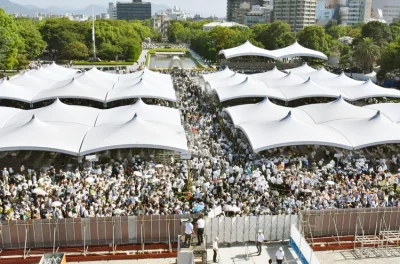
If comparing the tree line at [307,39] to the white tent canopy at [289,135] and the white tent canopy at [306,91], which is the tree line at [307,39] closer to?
the white tent canopy at [306,91]

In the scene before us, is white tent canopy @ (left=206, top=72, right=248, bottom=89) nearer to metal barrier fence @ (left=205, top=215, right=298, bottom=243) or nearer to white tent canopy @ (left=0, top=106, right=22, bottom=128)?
white tent canopy @ (left=0, top=106, right=22, bottom=128)

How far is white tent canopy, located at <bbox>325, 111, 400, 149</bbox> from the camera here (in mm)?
17141

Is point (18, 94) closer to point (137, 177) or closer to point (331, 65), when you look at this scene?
point (137, 177)

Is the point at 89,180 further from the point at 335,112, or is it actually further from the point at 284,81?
the point at 284,81

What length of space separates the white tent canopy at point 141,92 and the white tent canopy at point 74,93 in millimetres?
646

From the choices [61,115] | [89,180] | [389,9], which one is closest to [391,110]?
[89,180]

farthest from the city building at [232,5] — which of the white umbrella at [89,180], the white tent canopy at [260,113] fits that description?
the white umbrella at [89,180]

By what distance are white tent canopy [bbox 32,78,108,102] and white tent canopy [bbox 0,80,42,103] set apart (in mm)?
526

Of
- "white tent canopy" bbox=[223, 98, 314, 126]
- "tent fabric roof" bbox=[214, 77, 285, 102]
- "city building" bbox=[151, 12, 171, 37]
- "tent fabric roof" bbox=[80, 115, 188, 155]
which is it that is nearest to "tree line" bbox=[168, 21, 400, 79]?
"tent fabric roof" bbox=[214, 77, 285, 102]

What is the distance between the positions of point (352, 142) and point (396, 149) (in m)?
2.94

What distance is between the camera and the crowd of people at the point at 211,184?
12.5 m

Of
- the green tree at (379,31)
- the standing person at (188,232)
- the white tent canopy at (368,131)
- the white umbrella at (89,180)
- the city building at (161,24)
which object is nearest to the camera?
the standing person at (188,232)

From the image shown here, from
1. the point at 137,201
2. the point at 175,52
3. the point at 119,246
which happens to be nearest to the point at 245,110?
the point at 137,201

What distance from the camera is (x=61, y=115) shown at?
19.4 metres
